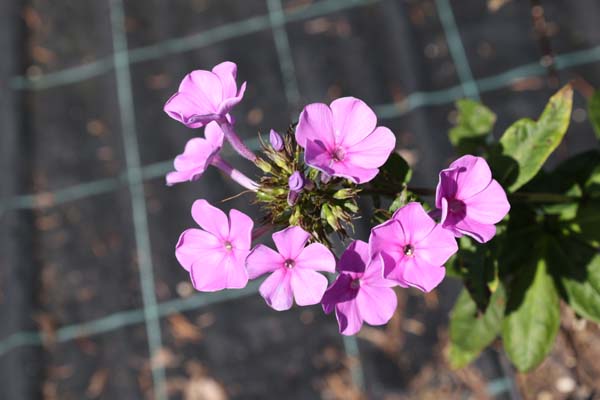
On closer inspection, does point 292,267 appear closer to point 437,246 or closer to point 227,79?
point 437,246

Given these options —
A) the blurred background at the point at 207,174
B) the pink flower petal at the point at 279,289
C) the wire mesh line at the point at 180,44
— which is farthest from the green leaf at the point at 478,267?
the wire mesh line at the point at 180,44

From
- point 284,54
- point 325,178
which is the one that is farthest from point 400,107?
point 325,178

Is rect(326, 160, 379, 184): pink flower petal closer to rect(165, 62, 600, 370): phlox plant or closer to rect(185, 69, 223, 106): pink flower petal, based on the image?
rect(165, 62, 600, 370): phlox plant

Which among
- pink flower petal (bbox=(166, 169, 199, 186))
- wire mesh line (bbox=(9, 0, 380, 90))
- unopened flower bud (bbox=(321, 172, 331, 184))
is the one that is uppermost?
wire mesh line (bbox=(9, 0, 380, 90))

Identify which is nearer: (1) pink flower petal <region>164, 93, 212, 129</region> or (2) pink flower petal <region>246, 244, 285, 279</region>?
(2) pink flower petal <region>246, 244, 285, 279</region>

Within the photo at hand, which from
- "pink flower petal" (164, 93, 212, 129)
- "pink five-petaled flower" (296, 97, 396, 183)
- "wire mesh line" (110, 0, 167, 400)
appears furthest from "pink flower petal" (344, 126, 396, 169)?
"wire mesh line" (110, 0, 167, 400)

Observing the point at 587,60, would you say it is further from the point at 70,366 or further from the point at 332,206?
the point at 70,366
